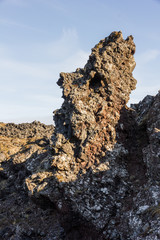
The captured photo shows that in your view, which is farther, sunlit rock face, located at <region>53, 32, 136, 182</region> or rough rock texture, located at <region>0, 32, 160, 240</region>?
sunlit rock face, located at <region>53, 32, 136, 182</region>

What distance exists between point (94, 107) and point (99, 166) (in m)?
6.83

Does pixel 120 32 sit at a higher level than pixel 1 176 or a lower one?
higher

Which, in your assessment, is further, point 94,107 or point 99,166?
point 94,107

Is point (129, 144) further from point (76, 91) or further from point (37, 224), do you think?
point (37, 224)

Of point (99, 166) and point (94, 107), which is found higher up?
point (94, 107)

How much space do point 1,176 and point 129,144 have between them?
27.7m

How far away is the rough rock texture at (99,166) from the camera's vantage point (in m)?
15.3

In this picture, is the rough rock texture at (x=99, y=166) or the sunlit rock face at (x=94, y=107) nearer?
the rough rock texture at (x=99, y=166)

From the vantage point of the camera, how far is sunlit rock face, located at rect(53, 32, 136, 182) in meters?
19.1

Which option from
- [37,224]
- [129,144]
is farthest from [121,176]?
[37,224]

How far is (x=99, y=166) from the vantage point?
1822 centimetres

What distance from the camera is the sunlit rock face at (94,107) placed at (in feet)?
62.5

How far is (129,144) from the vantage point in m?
20.4

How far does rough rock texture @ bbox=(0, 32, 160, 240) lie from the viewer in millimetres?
15328
